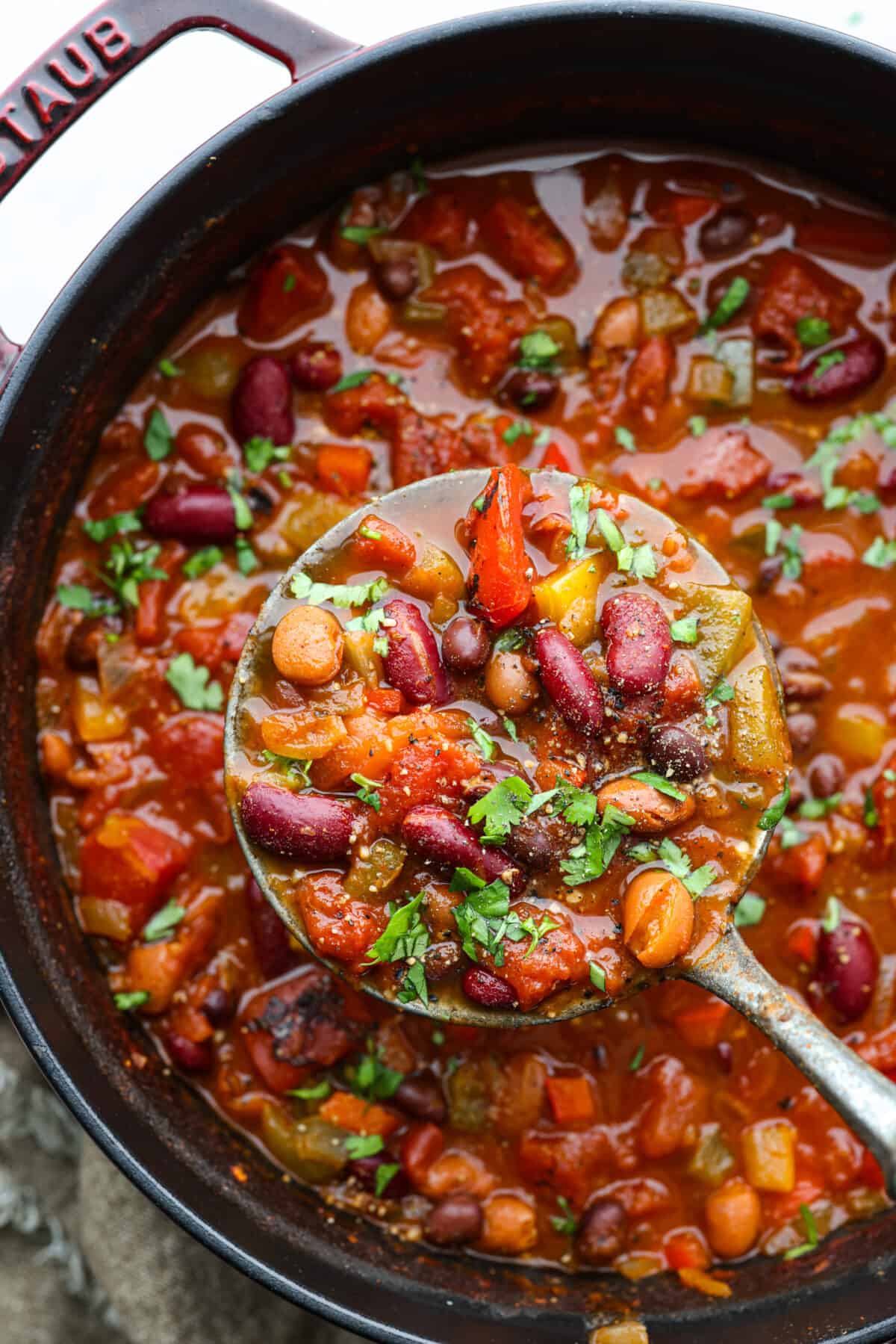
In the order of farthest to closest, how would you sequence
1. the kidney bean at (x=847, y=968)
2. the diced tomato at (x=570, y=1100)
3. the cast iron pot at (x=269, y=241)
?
the diced tomato at (x=570, y=1100)
the kidney bean at (x=847, y=968)
the cast iron pot at (x=269, y=241)

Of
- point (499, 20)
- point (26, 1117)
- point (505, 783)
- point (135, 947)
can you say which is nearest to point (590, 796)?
point (505, 783)

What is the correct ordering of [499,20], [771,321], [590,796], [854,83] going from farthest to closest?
[771,321], [854,83], [499,20], [590,796]

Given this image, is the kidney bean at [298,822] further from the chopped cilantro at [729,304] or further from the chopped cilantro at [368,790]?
the chopped cilantro at [729,304]

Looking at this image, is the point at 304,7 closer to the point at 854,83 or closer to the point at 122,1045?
the point at 854,83

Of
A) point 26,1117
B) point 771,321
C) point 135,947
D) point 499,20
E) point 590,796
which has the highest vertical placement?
point 499,20

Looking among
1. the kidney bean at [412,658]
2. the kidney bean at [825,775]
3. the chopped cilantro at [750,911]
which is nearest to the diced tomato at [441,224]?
the kidney bean at [412,658]

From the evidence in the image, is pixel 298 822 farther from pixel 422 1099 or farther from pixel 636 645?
pixel 422 1099

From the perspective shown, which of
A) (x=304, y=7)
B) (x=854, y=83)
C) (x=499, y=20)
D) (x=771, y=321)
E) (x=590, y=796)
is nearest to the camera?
(x=590, y=796)
